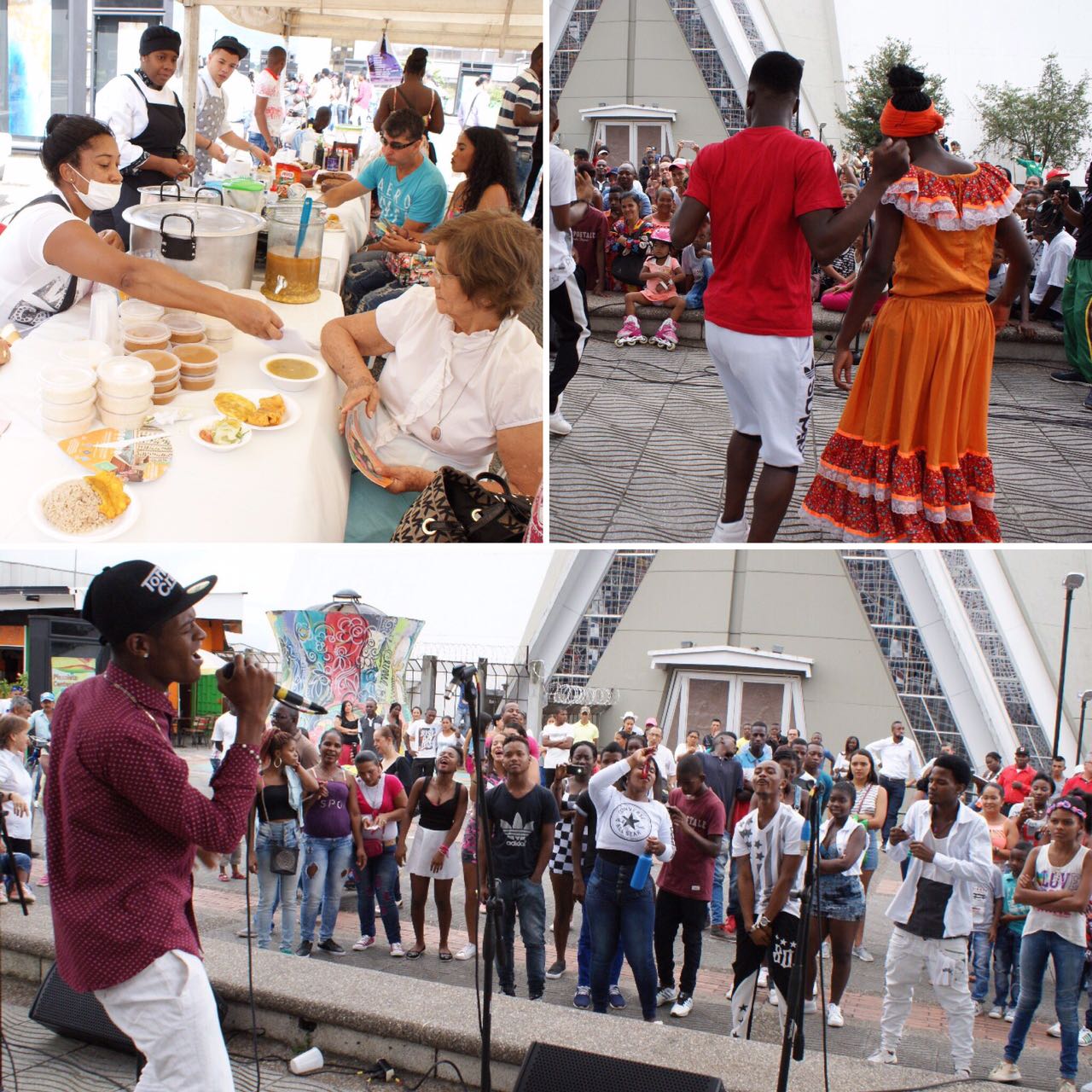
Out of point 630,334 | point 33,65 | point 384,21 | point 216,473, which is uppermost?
point 384,21

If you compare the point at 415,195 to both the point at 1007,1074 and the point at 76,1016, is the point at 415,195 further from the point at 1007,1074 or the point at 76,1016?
the point at 1007,1074

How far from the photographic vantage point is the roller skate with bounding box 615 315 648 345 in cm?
745

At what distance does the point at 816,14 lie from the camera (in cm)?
519

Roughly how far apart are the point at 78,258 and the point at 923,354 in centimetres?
252

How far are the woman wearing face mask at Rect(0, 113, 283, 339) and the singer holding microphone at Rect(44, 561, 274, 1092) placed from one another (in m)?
A: 1.33

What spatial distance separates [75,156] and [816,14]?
3717mm

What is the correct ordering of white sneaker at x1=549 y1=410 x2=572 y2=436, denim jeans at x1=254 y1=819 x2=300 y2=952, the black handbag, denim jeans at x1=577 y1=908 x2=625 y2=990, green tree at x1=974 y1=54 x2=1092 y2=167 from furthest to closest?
white sneaker at x1=549 y1=410 x2=572 y2=436 → green tree at x1=974 y1=54 x2=1092 y2=167 → denim jeans at x1=254 y1=819 x2=300 y2=952 → denim jeans at x1=577 y1=908 x2=625 y2=990 → the black handbag

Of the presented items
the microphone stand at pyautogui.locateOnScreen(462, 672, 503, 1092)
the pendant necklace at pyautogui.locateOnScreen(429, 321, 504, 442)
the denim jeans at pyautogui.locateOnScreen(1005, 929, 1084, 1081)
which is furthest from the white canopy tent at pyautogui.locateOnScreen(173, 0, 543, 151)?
the denim jeans at pyautogui.locateOnScreen(1005, 929, 1084, 1081)

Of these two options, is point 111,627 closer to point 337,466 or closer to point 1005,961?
point 337,466

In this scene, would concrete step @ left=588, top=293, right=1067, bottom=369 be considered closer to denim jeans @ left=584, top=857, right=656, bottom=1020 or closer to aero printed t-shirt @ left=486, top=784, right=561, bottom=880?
aero printed t-shirt @ left=486, top=784, right=561, bottom=880

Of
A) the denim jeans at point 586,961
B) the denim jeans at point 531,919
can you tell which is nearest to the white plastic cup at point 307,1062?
the denim jeans at point 531,919

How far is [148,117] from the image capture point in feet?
15.2

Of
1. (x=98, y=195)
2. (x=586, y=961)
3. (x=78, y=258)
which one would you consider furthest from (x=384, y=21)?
→ (x=586, y=961)

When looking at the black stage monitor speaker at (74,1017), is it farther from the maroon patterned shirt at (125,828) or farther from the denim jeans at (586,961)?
the denim jeans at (586,961)
